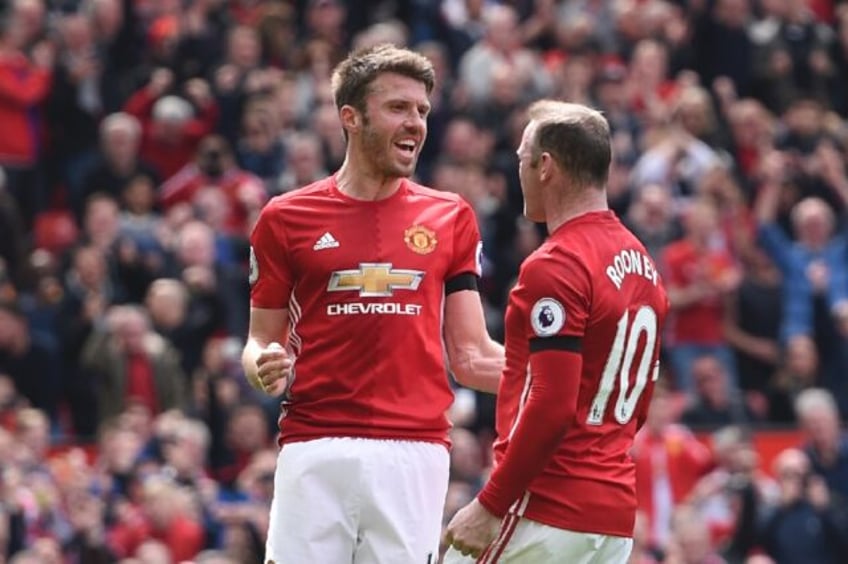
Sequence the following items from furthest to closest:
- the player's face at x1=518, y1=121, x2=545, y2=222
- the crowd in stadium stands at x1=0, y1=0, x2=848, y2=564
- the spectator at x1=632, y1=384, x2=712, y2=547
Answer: the spectator at x1=632, y1=384, x2=712, y2=547 < the crowd in stadium stands at x1=0, y1=0, x2=848, y2=564 < the player's face at x1=518, y1=121, x2=545, y2=222

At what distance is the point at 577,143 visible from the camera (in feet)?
26.4

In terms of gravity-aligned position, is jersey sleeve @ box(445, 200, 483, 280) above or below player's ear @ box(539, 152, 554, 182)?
below

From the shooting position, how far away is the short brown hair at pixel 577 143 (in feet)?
26.4

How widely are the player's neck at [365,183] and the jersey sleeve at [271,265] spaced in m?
0.29

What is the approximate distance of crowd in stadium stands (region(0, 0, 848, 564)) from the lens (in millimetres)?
15844

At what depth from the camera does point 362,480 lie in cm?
838

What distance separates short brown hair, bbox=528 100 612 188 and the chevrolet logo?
0.69 metres

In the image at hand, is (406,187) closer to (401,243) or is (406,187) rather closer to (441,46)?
(401,243)

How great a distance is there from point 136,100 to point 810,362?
224 inches

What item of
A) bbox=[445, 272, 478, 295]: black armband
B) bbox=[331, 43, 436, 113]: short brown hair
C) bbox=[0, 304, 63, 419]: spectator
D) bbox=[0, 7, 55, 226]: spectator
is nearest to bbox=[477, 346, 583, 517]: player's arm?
bbox=[445, 272, 478, 295]: black armband

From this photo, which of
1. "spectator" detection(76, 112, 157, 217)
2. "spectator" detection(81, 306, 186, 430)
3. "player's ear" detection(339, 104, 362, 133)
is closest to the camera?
"player's ear" detection(339, 104, 362, 133)

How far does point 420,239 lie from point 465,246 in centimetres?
21

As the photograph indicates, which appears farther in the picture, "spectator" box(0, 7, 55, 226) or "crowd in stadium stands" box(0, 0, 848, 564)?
"spectator" box(0, 7, 55, 226)

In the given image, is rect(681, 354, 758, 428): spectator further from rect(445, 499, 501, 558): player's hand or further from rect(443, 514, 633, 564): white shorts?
rect(445, 499, 501, 558): player's hand
